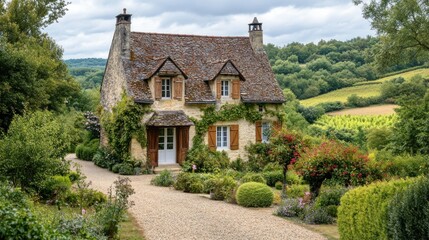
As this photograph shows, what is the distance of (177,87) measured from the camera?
94.4 feet

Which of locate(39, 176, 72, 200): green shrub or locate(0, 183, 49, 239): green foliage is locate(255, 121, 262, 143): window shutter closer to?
locate(39, 176, 72, 200): green shrub

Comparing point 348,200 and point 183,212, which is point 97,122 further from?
point 348,200

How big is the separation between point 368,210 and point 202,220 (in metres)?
5.55

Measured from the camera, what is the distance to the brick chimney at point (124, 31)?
29.3 metres

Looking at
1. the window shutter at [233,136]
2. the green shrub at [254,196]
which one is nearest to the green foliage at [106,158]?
the window shutter at [233,136]

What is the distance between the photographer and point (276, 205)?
18750 millimetres

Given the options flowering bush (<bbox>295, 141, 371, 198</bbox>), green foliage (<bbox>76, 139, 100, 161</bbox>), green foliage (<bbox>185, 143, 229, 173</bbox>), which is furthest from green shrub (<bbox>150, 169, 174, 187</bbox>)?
green foliage (<bbox>76, 139, 100, 161</bbox>)

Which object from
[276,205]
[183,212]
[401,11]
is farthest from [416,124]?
[183,212]

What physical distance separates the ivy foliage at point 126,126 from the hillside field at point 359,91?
34.4m

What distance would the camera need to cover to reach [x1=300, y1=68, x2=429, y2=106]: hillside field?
5909cm

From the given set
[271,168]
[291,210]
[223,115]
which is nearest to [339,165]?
[291,210]

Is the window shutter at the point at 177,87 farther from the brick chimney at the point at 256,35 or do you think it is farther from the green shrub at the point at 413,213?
the green shrub at the point at 413,213

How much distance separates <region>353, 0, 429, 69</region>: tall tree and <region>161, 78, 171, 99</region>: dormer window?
11.0 meters

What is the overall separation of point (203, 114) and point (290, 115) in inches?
794
